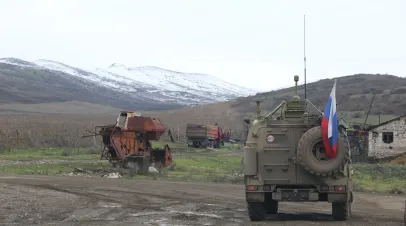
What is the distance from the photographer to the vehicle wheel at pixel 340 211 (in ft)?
55.5

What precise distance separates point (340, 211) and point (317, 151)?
167cm

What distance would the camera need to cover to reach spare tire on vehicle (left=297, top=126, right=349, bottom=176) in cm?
1634

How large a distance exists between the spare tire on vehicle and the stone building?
3730 centimetres

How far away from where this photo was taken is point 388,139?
5266 cm

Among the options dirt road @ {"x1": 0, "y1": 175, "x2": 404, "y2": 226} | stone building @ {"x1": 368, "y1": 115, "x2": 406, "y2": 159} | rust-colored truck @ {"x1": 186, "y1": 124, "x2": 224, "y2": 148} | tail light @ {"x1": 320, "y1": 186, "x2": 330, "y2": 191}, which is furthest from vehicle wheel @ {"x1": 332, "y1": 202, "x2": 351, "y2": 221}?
rust-colored truck @ {"x1": 186, "y1": 124, "x2": 224, "y2": 148}

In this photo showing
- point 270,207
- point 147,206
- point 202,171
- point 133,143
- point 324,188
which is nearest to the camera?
point 324,188

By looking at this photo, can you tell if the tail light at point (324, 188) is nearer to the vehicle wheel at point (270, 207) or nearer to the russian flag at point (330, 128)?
the russian flag at point (330, 128)

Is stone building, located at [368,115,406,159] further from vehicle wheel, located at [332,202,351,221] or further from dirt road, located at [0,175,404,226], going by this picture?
vehicle wheel, located at [332,202,351,221]

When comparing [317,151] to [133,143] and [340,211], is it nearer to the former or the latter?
[340,211]

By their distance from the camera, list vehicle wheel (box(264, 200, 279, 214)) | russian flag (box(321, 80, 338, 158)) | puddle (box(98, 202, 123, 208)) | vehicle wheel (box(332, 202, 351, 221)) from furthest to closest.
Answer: puddle (box(98, 202, 123, 208)) → vehicle wheel (box(264, 200, 279, 214)) → vehicle wheel (box(332, 202, 351, 221)) → russian flag (box(321, 80, 338, 158))

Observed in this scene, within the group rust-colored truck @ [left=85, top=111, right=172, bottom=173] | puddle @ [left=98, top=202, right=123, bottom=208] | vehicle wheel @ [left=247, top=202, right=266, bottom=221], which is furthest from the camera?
rust-colored truck @ [left=85, top=111, right=172, bottom=173]

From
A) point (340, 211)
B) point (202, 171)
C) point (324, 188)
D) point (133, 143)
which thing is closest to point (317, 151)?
point (324, 188)

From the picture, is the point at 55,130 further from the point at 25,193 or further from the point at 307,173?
the point at 307,173

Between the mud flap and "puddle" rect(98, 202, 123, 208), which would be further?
"puddle" rect(98, 202, 123, 208)
